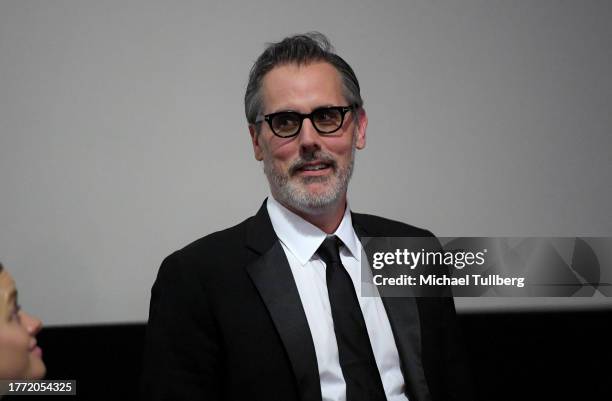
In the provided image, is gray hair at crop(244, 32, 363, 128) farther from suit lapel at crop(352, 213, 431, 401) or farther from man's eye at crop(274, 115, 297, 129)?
suit lapel at crop(352, 213, 431, 401)

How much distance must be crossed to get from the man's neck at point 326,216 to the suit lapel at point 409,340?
221 mm

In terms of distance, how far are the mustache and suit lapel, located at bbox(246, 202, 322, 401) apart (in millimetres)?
172

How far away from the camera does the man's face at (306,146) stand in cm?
154

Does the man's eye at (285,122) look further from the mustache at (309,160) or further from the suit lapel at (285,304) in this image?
the suit lapel at (285,304)

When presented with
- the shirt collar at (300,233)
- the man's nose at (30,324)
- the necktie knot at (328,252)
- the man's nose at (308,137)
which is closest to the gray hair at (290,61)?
the man's nose at (308,137)

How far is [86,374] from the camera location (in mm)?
2012

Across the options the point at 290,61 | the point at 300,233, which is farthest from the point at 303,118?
the point at 300,233

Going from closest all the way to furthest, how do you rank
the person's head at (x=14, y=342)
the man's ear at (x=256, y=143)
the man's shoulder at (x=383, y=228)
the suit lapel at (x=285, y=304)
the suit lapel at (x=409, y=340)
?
the person's head at (x=14, y=342) < the suit lapel at (x=285, y=304) < the suit lapel at (x=409, y=340) < the man's ear at (x=256, y=143) < the man's shoulder at (x=383, y=228)

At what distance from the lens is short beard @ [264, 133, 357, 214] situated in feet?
5.07

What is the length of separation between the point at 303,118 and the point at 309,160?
3.9 inches

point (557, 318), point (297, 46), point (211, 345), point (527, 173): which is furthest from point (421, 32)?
point (211, 345)

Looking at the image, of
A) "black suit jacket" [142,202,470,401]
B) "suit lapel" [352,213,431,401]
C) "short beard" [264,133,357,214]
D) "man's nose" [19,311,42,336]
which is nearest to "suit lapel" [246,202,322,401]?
"black suit jacket" [142,202,470,401]

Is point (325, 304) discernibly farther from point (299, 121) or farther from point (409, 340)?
point (299, 121)

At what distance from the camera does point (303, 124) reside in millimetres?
1526
